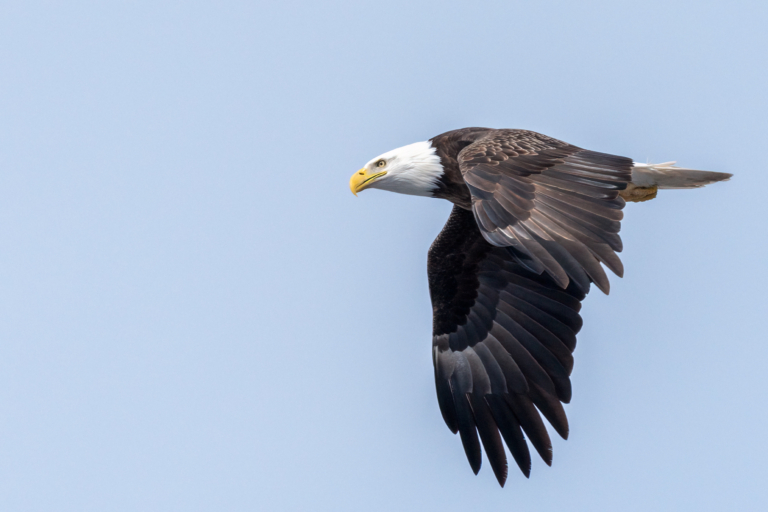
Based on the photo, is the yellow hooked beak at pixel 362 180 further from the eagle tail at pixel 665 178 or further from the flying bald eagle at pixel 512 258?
the eagle tail at pixel 665 178

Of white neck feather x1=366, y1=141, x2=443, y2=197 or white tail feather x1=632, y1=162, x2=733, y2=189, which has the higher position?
white neck feather x1=366, y1=141, x2=443, y2=197

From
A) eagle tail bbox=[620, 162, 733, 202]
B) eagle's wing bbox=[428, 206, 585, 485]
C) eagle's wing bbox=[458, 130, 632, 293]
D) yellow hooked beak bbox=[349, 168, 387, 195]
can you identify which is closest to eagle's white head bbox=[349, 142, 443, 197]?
yellow hooked beak bbox=[349, 168, 387, 195]

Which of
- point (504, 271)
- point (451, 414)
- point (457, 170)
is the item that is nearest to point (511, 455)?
point (451, 414)

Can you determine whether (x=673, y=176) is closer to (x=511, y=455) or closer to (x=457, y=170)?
(x=457, y=170)

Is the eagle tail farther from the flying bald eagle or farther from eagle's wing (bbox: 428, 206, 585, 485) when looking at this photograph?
eagle's wing (bbox: 428, 206, 585, 485)

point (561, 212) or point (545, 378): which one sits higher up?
point (561, 212)

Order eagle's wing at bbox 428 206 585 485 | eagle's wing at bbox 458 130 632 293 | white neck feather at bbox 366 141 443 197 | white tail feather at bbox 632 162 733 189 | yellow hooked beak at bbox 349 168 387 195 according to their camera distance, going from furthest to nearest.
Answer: yellow hooked beak at bbox 349 168 387 195 < white neck feather at bbox 366 141 443 197 < white tail feather at bbox 632 162 733 189 < eagle's wing at bbox 428 206 585 485 < eagle's wing at bbox 458 130 632 293
